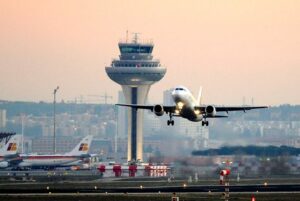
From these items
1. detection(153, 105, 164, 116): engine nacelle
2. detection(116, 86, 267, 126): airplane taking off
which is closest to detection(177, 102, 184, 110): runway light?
detection(116, 86, 267, 126): airplane taking off

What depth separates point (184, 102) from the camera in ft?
381

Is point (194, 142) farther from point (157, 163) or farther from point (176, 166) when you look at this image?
point (176, 166)

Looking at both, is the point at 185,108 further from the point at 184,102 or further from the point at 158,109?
the point at 158,109

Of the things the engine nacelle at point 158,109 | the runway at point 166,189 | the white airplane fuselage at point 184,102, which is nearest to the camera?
the runway at point 166,189

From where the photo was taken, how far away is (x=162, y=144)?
528ft

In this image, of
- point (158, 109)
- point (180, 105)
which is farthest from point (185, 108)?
point (158, 109)

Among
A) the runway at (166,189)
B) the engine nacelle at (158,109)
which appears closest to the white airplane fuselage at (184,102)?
the engine nacelle at (158,109)

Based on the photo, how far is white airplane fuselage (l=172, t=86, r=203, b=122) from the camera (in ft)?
379

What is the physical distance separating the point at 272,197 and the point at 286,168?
41369mm

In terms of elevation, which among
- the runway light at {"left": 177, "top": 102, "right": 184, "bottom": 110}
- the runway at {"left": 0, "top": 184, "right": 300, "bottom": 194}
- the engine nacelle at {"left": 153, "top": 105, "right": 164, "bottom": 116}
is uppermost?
the runway light at {"left": 177, "top": 102, "right": 184, "bottom": 110}

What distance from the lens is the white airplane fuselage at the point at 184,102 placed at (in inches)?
4547

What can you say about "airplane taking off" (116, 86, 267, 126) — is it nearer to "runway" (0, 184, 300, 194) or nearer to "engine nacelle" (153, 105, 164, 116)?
"engine nacelle" (153, 105, 164, 116)

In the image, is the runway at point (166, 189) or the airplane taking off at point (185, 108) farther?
the airplane taking off at point (185, 108)

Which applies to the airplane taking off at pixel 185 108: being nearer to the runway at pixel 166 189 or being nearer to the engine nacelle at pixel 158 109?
the engine nacelle at pixel 158 109
